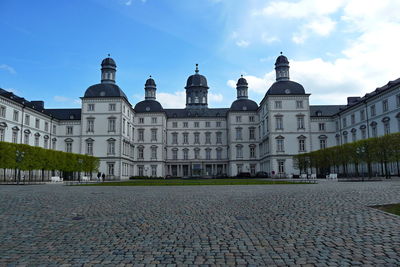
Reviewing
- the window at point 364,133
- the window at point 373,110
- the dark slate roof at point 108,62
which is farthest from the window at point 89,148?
the window at point 373,110

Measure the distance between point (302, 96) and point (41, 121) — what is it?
1697 inches

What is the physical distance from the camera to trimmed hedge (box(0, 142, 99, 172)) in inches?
1280

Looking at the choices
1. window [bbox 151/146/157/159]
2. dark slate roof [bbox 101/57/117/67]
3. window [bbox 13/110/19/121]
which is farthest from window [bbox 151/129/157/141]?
window [bbox 13/110/19/121]

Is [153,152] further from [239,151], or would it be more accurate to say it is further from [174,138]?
[239,151]

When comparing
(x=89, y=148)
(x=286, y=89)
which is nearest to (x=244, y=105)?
(x=286, y=89)

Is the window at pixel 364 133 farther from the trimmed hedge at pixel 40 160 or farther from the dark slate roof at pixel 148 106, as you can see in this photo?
the trimmed hedge at pixel 40 160

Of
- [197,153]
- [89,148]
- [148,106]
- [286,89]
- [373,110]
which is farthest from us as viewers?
[197,153]

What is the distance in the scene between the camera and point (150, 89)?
7269cm

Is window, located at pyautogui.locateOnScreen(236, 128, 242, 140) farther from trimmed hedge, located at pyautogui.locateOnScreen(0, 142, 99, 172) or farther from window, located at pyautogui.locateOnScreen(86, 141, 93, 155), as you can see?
trimmed hedge, located at pyautogui.locateOnScreen(0, 142, 99, 172)

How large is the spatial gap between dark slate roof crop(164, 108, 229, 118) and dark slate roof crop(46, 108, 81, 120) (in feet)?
59.0

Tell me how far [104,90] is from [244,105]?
27544 mm

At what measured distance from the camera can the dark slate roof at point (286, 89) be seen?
184 ft

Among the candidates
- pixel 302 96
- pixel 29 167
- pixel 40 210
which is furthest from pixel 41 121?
pixel 40 210

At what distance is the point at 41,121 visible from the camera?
5419cm
